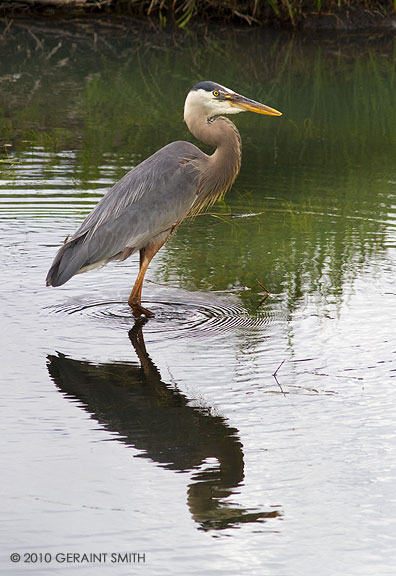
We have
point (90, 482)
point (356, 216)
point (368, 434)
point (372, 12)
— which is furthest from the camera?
point (372, 12)

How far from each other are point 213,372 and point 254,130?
6.72 meters

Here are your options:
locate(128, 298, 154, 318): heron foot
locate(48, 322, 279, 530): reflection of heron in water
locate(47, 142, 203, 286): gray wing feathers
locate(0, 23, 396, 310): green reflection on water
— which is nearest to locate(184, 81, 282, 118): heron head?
locate(47, 142, 203, 286): gray wing feathers

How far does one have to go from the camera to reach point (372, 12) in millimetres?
19984

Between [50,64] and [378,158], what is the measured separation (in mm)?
7749

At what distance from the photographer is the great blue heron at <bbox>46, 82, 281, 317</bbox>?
19.9 feet

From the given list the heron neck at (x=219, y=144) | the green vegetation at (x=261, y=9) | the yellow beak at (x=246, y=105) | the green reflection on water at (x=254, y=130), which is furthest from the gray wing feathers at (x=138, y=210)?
the green vegetation at (x=261, y=9)

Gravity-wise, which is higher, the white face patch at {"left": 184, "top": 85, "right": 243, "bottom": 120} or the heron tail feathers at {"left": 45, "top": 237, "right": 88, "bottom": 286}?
the white face patch at {"left": 184, "top": 85, "right": 243, "bottom": 120}

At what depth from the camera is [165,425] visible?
4.56 meters

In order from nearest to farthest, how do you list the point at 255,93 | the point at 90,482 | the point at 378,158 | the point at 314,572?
the point at 314,572, the point at 90,482, the point at 378,158, the point at 255,93

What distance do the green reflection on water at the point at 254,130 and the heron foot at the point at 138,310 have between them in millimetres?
561

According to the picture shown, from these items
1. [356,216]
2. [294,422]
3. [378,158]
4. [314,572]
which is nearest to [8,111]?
[378,158]

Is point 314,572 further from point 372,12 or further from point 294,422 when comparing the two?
point 372,12

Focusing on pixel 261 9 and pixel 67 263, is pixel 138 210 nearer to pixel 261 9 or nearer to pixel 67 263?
pixel 67 263

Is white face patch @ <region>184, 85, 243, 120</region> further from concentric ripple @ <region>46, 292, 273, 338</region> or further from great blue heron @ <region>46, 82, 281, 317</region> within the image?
concentric ripple @ <region>46, 292, 273, 338</region>
